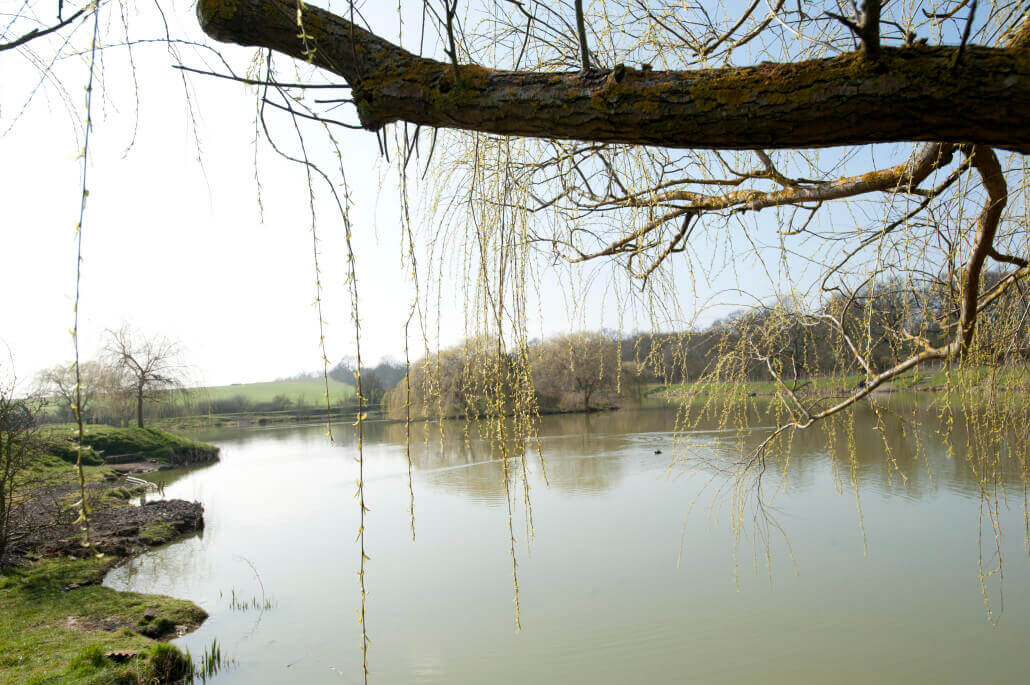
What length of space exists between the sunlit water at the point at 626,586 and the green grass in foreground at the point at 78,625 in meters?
0.33

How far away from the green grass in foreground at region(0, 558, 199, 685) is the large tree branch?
2441 millimetres

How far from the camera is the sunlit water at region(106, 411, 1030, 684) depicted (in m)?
3.56

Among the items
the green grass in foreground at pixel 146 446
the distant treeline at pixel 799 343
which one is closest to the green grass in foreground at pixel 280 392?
the green grass in foreground at pixel 146 446

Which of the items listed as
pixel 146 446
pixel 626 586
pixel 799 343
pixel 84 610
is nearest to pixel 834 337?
pixel 799 343

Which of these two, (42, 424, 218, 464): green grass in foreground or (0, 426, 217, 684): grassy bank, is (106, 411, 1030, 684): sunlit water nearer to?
(0, 426, 217, 684): grassy bank

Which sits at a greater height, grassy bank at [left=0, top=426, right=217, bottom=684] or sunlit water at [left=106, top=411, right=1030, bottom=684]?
grassy bank at [left=0, top=426, right=217, bottom=684]

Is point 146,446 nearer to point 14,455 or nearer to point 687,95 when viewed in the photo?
point 14,455

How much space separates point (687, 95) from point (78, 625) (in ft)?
15.5

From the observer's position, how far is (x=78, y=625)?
12.6 ft

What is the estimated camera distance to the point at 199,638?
4.11 metres

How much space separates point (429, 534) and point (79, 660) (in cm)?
375

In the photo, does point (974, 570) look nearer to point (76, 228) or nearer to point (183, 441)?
point (76, 228)

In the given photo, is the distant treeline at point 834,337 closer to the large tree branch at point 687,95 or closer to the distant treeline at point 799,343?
the distant treeline at point 799,343

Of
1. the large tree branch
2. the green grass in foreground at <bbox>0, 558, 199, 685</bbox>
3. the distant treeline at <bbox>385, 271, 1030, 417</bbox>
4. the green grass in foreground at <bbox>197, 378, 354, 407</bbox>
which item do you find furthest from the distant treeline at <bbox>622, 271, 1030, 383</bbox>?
the green grass in foreground at <bbox>197, 378, 354, 407</bbox>
